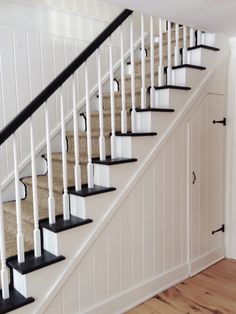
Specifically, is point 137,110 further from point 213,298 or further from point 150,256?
point 213,298

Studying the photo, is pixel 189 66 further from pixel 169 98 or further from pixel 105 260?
pixel 105 260

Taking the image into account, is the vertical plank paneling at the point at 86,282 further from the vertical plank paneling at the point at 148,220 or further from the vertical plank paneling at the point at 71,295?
the vertical plank paneling at the point at 148,220

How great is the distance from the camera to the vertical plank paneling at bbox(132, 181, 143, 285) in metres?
2.51

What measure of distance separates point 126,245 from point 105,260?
225 millimetres

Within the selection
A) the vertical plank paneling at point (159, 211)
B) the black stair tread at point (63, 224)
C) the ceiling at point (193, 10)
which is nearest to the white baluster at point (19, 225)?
the black stair tread at point (63, 224)

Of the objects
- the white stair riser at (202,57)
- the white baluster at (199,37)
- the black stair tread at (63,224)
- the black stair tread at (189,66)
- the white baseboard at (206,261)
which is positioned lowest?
the white baseboard at (206,261)

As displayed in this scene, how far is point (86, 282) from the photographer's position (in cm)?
220

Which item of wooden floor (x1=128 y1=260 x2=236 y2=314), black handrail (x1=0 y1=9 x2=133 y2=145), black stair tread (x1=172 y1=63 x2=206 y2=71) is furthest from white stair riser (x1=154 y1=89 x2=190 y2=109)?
wooden floor (x1=128 y1=260 x2=236 y2=314)

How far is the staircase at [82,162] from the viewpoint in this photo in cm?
192

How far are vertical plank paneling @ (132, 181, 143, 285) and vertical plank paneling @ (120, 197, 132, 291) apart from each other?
6cm

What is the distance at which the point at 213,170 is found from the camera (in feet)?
10.5

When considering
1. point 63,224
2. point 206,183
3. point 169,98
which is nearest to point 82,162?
point 63,224

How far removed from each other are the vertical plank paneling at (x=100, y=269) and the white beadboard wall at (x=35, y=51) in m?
1.13

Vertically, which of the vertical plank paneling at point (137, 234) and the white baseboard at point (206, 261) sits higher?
the vertical plank paneling at point (137, 234)
